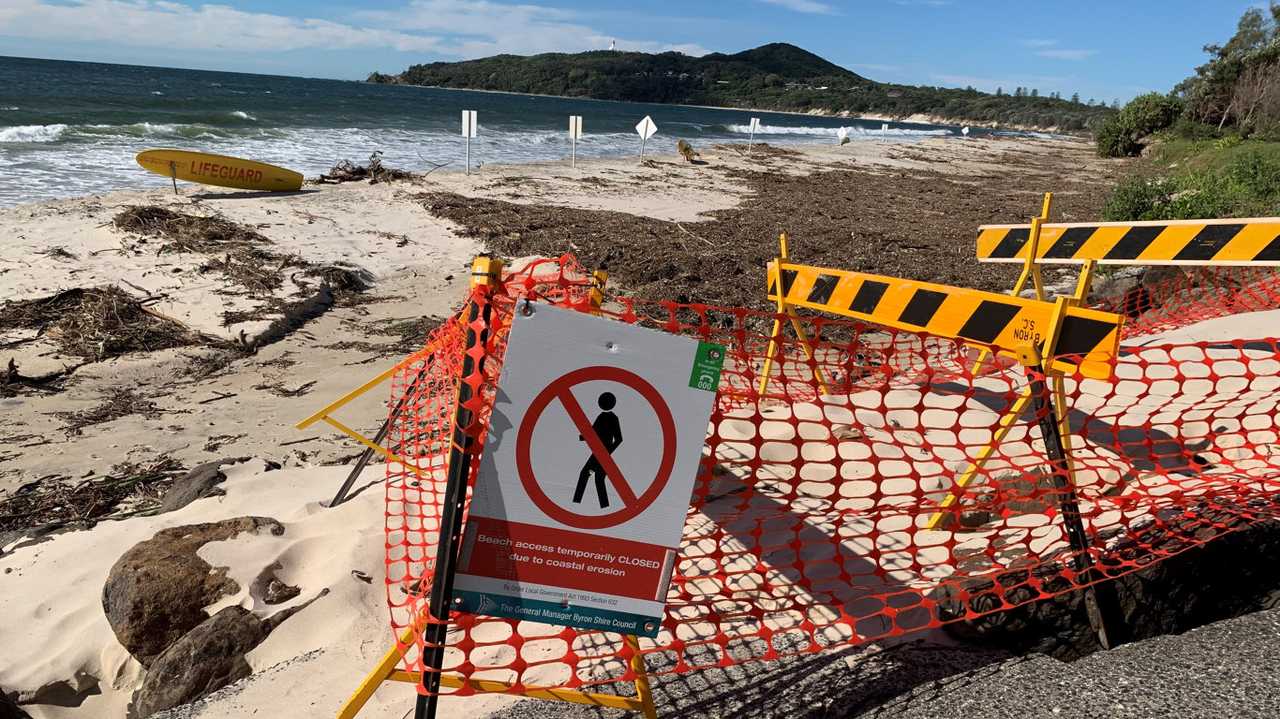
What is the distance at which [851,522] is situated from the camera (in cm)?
330

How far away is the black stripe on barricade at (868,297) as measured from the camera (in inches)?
149

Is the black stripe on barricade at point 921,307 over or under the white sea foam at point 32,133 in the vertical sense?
under

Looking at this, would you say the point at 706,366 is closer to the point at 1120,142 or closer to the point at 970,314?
the point at 970,314

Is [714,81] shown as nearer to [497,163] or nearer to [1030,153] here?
[1030,153]

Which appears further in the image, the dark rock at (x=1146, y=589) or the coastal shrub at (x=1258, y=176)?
the coastal shrub at (x=1258, y=176)

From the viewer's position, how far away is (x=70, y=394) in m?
6.02

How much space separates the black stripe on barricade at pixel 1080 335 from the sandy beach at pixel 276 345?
7.84 ft

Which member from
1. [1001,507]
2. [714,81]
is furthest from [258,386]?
[714,81]

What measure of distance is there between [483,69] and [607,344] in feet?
593

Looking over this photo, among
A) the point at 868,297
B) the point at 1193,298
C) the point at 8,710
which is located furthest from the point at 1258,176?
the point at 8,710

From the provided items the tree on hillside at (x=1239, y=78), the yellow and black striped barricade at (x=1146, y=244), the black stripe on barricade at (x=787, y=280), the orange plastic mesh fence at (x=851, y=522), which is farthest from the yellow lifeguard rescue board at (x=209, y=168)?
the tree on hillside at (x=1239, y=78)

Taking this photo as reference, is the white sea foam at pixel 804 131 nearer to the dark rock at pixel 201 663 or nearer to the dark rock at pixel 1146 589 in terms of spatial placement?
the dark rock at pixel 1146 589

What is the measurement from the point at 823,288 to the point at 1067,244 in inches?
A: 62.8

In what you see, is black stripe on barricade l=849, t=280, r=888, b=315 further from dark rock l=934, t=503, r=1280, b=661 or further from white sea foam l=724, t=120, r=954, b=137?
white sea foam l=724, t=120, r=954, b=137
